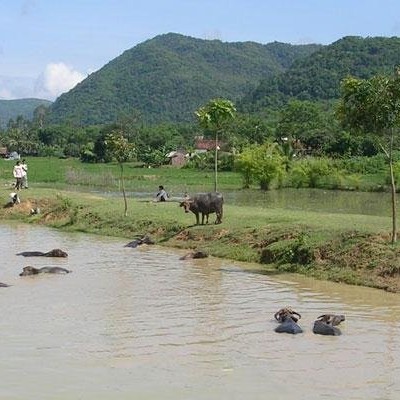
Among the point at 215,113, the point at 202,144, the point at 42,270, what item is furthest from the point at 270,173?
the point at 202,144

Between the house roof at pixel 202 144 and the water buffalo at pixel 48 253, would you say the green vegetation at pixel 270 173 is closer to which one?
the house roof at pixel 202 144

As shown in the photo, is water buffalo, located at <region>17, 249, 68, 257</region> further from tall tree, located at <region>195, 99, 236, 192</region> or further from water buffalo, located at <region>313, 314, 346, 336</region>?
water buffalo, located at <region>313, 314, 346, 336</region>

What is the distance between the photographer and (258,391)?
944 centimetres

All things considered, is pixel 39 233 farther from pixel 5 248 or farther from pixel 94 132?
pixel 94 132

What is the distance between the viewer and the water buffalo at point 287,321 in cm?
1252

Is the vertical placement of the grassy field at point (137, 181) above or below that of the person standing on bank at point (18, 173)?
below

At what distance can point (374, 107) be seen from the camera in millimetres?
17656

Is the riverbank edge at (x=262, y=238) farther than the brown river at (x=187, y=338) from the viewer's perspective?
Yes

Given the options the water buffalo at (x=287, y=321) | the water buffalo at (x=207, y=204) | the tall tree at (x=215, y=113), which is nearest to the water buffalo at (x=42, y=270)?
the water buffalo at (x=207, y=204)

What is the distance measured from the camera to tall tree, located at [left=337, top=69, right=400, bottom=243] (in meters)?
17.6

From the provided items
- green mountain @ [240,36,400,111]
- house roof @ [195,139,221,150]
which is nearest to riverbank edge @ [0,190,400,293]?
house roof @ [195,139,221,150]

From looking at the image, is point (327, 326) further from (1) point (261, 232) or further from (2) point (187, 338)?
(1) point (261, 232)

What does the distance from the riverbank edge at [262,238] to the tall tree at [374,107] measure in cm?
112

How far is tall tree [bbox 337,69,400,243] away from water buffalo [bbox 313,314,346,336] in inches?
219
